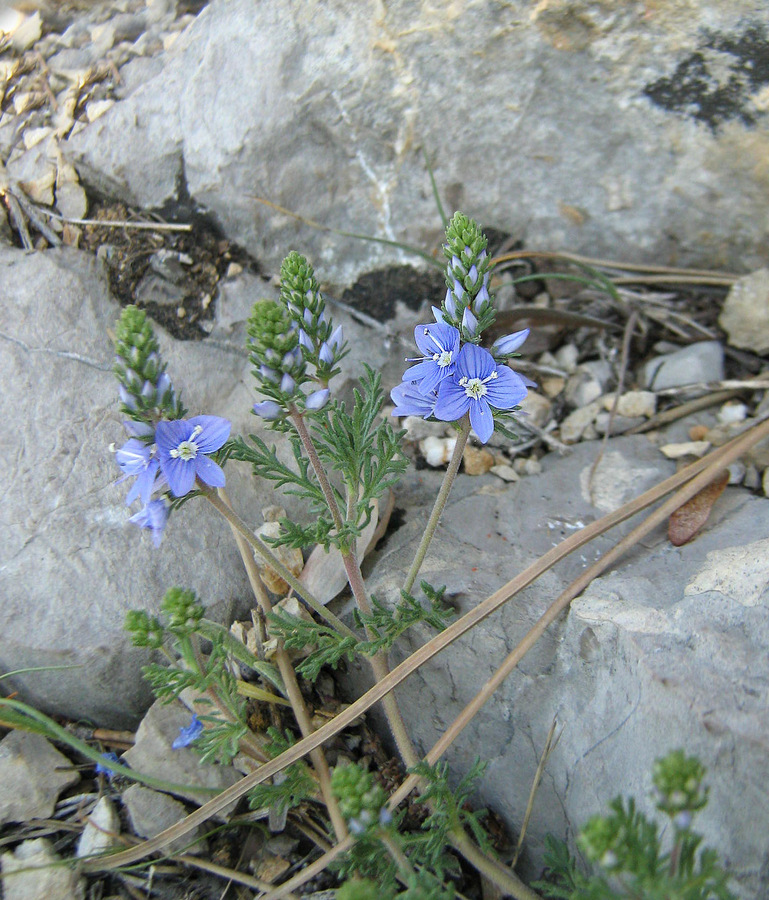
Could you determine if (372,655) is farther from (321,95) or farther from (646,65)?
(646,65)

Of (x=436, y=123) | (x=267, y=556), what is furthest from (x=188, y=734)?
(x=436, y=123)

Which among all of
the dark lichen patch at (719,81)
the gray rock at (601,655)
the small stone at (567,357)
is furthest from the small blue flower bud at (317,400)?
the dark lichen patch at (719,81)

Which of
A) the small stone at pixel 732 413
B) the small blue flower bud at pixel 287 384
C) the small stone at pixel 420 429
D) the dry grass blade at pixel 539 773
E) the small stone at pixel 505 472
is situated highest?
the small blue flower bud at pixel 287 384

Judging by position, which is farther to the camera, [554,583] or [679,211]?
[679,211]

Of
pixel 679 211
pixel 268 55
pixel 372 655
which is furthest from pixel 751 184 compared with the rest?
pixel 372 655

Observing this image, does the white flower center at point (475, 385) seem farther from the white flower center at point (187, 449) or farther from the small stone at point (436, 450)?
the small stone at point (436, 450)

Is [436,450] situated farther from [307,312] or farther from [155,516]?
[155,516]
